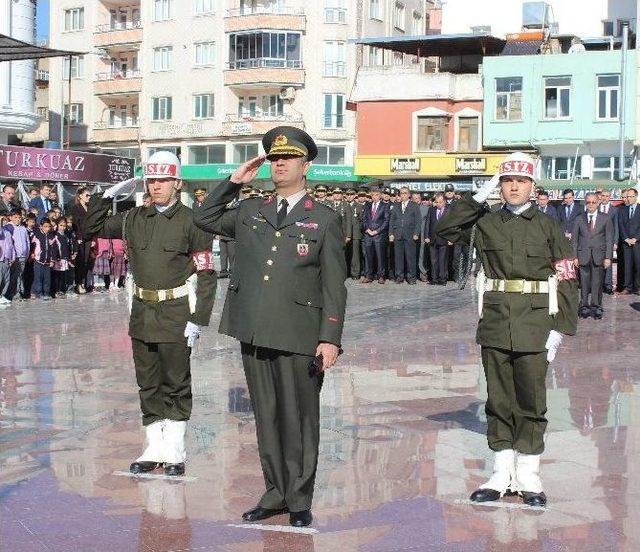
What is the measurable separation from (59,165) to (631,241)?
51.0ft

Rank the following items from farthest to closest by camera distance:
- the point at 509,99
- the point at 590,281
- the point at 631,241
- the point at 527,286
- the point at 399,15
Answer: the point at 399,15 → the point at 509,99 → the point at 631,241 → the point at 590,281 → the point at 527,286

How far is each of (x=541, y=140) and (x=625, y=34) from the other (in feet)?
19.1

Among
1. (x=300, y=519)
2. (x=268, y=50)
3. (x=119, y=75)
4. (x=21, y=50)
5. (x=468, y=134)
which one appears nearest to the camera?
(x=300, y=519)

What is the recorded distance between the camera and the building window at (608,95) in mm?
51844

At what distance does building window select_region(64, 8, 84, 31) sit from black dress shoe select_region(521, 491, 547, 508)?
7079 centimetres

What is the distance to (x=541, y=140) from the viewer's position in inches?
2084

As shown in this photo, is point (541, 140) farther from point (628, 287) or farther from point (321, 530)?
point (321, 530)

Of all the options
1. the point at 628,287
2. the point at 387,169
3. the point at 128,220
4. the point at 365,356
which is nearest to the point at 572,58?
the point at 387,169

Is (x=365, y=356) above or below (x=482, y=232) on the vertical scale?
below

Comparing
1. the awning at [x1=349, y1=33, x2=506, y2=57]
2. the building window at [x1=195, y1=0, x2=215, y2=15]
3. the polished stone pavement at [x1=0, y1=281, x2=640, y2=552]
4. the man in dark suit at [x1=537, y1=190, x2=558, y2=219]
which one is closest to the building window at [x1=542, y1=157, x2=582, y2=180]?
the awning at [x1=349, y1=33, x2=506, y2=57]

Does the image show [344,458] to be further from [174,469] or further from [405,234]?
[405,234]

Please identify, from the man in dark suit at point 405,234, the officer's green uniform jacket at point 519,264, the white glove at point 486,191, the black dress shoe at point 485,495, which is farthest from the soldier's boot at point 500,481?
the man in dark suit at point 405,234

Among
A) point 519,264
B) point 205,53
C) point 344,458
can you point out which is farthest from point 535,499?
point 205,53

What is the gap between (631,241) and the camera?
77.7 feet
